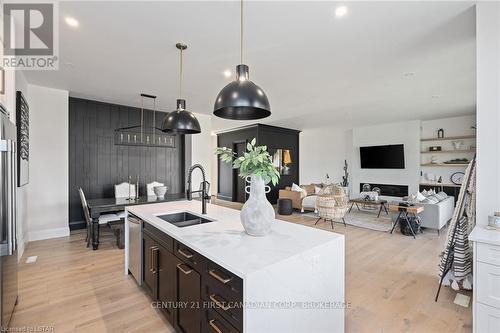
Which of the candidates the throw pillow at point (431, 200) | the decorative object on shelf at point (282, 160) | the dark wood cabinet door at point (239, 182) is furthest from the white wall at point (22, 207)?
the throw pillow at point (431, 200)

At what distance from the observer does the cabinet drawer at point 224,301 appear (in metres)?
1.20

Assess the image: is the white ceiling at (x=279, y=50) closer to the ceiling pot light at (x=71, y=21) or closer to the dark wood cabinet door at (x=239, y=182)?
the ceiling pot light at (x=71, y=21)

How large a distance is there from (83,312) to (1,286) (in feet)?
2.53

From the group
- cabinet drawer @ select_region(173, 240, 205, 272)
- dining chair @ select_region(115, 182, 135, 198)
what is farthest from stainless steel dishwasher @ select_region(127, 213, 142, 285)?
dining chair @ select_region(115, 182, 135, 198)

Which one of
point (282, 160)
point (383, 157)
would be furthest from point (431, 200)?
point (282, 160)

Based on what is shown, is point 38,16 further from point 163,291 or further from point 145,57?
point 163,291

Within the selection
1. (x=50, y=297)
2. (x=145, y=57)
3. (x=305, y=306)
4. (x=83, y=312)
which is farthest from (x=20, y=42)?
(x=305, y=306)

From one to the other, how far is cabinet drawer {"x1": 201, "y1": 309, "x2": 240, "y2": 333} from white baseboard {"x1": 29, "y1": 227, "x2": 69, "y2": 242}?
4.32 meters

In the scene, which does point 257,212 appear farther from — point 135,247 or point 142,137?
point 142,137

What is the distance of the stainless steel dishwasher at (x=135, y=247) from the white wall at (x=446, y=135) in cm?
805

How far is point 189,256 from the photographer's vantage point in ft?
5.37

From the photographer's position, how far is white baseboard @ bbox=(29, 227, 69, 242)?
165 inches

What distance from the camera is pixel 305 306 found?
1439 mm

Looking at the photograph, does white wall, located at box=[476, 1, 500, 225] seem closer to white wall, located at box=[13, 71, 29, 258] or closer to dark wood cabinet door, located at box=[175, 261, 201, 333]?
dark wood cabinet door, located at box=[175, 261, 201, 333]
